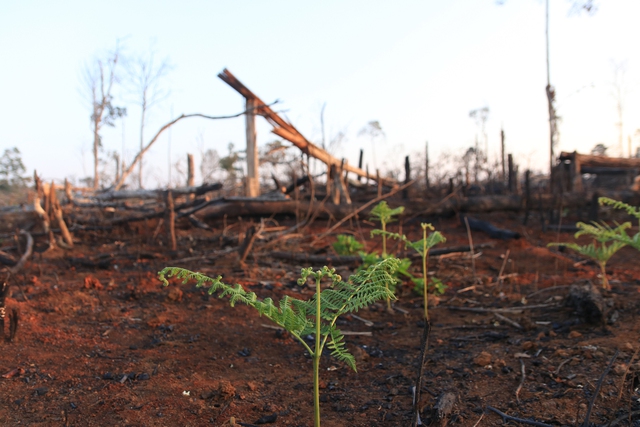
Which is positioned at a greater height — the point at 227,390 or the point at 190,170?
the point at 190,170

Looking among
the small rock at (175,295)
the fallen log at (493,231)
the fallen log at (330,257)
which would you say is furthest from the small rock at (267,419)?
the fallen log at (493,231)

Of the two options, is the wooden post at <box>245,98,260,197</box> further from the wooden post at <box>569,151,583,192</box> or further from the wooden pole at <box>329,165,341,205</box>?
the wooden post at <box>569,151,583,192</box>

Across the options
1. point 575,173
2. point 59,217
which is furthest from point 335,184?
point 575,173

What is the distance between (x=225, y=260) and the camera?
5.77 meters

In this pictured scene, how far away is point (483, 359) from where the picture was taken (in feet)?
8.93

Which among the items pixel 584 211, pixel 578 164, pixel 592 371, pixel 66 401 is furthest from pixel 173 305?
pixel 578 164

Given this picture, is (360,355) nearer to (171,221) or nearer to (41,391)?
(41,391)

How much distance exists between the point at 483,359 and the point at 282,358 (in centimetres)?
129

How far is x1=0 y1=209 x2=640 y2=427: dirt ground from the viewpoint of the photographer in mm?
2143

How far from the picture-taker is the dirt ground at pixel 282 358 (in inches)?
84.4

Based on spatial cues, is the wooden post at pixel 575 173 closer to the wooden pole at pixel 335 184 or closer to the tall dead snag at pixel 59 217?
the wooden pole at pixel 335 184

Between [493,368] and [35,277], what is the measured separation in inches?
178

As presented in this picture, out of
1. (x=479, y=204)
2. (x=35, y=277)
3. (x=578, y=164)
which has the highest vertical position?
(x=578, y=164)

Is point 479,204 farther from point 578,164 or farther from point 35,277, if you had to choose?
point 35,277
